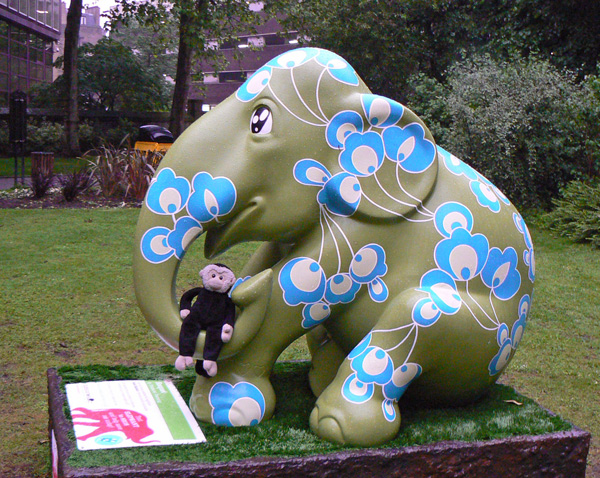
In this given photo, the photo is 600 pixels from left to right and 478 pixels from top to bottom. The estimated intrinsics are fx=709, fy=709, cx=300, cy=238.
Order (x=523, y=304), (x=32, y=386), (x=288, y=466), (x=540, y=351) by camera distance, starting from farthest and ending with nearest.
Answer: (x=540, y=351)
(x=32, y=386)
(x=523, y=304)
(x=288, y=466)

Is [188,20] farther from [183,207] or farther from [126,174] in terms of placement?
[183,207]

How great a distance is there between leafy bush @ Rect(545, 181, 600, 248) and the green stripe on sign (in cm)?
748

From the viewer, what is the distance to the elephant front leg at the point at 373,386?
2.67m

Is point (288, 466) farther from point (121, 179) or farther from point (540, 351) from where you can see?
point (121, 179)

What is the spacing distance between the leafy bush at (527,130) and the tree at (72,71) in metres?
10.3

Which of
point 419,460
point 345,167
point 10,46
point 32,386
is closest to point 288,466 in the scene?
point 419,460

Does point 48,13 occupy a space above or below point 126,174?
above

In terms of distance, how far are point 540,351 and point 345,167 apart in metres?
3.30

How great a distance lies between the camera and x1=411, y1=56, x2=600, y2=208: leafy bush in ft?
36.0

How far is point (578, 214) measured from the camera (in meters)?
9.84

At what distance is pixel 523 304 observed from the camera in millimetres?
3020

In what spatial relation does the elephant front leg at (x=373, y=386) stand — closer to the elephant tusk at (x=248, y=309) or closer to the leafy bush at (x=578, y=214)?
the elephant tusk at (x=248, y=309)

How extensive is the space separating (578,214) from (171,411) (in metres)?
8.24

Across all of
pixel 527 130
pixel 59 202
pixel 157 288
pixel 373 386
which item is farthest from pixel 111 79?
pixel 373 386
